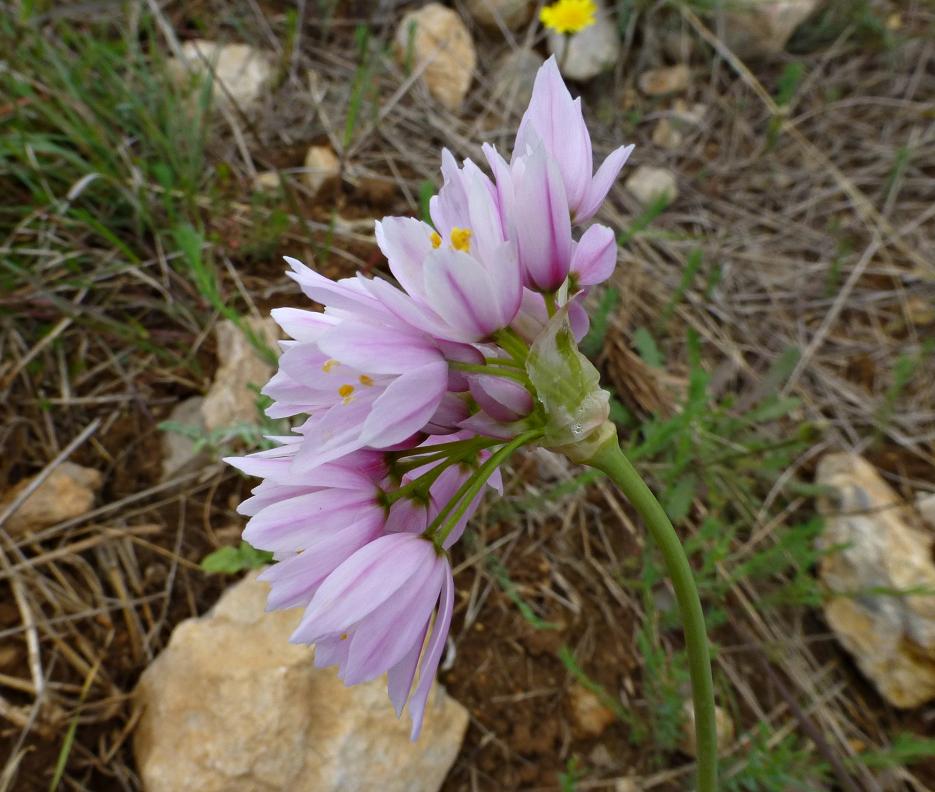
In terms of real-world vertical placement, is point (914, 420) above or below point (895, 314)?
below

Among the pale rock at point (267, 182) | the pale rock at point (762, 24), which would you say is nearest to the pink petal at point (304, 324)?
the pale rock at point (267, 182)

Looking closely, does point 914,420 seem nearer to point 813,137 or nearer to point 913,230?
point 913,230

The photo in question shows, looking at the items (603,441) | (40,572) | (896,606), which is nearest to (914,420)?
(896,606)

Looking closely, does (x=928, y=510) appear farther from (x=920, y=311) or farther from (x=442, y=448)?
(x=442, y=448)

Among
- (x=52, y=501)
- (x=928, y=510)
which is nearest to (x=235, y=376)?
(x=52, y=501)

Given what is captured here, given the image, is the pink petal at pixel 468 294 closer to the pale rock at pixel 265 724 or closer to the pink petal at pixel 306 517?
the pink petal at pixel 306 517

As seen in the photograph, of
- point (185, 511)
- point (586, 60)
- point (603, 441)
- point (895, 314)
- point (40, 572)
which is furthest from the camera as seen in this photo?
point (586, 60)
